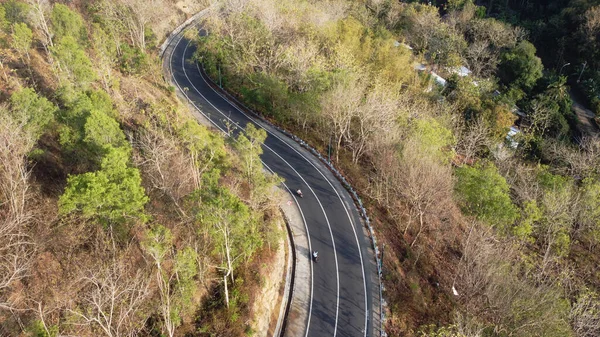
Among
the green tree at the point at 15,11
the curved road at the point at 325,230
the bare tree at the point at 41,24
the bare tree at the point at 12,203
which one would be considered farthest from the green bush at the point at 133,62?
the bare tree at the point at 12,203

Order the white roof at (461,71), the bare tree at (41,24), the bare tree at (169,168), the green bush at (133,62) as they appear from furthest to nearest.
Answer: the white roof at (461,71) < the green bush at (133,62) < the bare tree at (41,24) < the bare tree at (169,168)

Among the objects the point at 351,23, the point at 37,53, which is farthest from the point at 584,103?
the point at 37,53

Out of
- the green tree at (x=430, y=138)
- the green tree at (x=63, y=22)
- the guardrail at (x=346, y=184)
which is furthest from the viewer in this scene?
the green tree at (x=63, y=22)

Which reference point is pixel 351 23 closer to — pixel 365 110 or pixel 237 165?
pixel 365 110

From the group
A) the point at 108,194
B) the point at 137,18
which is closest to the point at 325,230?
the point at 108,194

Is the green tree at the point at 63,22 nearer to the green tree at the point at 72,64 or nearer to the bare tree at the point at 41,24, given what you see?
the bare tree at the point at 41,24

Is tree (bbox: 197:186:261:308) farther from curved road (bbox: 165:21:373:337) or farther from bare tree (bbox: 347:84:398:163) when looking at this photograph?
bare tree (bbox: 347:84:398:163)
